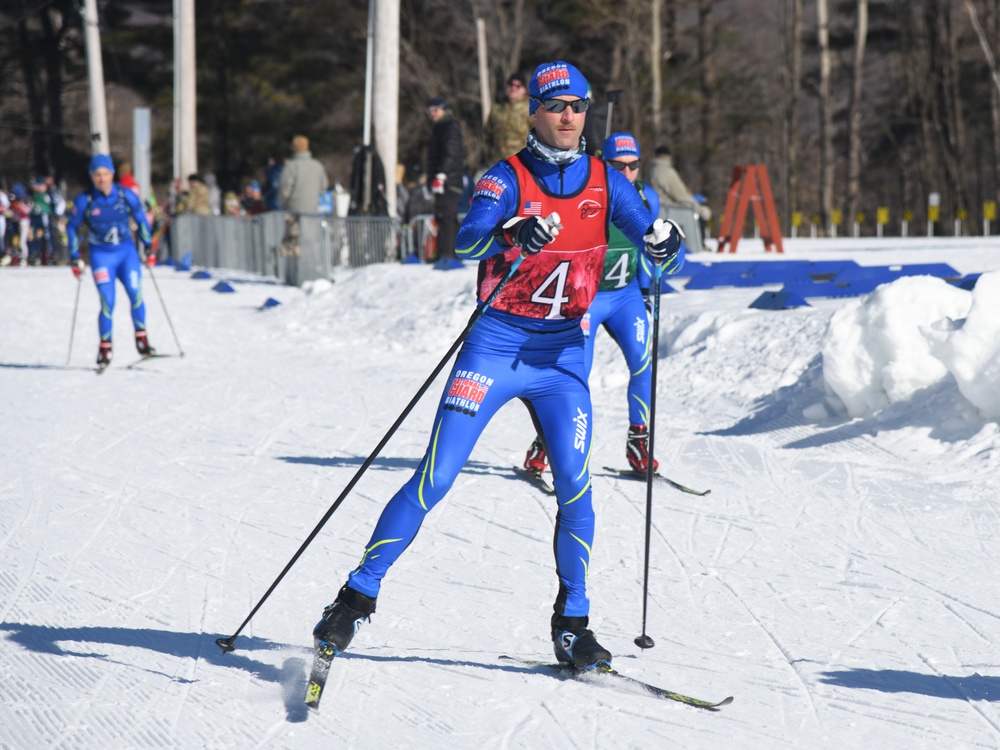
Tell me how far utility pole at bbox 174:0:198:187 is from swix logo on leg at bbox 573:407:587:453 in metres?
27.4

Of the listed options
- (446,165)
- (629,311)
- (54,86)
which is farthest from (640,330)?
(54,86)

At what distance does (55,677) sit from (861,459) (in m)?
5.27

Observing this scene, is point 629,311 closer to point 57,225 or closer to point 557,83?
point 557,83

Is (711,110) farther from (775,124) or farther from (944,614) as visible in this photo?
(944,614)

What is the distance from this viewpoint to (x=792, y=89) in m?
42.9

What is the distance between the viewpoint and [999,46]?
3488cm

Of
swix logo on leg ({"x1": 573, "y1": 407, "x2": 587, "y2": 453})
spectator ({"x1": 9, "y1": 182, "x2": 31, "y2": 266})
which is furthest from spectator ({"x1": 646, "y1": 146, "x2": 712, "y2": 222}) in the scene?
spectator ({"x1": 9, "y1": 182, "x2": 31, "y2": 266})

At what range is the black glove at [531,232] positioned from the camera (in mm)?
3848

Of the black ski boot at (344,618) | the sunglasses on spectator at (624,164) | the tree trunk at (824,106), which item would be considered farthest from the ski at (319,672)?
the tree trunk at (824,106)

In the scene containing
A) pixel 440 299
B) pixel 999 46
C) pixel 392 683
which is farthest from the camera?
pixel 999 46

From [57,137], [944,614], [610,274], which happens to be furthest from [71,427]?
[57,137]

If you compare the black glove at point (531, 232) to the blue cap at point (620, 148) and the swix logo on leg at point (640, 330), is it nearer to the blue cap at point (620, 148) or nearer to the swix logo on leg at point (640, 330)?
the swix logo on leg at point (640, 330)

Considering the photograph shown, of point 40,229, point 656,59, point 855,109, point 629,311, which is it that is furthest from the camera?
point 855,109

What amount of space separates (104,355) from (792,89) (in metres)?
34.3
